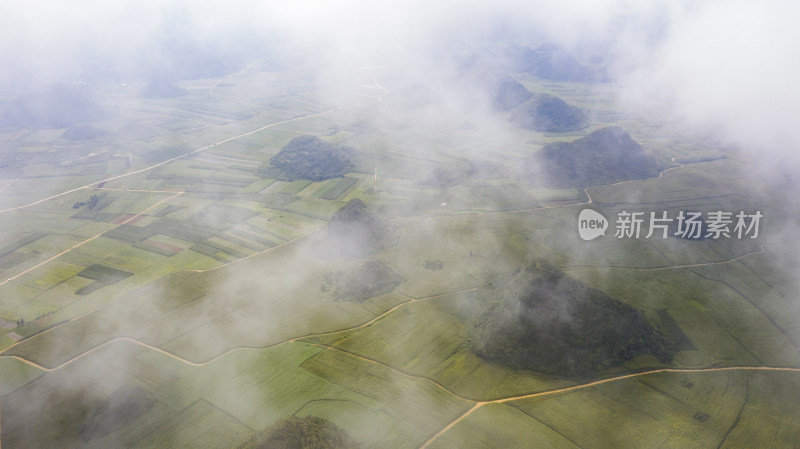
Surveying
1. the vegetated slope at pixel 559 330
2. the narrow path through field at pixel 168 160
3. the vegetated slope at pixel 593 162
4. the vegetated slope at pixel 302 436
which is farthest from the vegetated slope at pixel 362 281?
the narrow path through field at pixel 168 160

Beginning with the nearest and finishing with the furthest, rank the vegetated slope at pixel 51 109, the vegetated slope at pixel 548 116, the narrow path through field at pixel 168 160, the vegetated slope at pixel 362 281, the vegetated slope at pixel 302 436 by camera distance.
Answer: the vegetated slope at pixel 302 436, the vegetated slope at pixel 362 281, the narrow path through field at pixel 168 160, the vegetated slope at pixel 548 116, the vegetated slope at pixel 51 109

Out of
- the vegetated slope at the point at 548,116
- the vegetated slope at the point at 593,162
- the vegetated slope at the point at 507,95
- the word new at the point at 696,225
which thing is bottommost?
the word new at the point at 696,225

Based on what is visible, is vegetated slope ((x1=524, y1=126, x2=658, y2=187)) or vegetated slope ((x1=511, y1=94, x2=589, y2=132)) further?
vegetated slope ((x1=511, y1=94, x2=589, y2=132))

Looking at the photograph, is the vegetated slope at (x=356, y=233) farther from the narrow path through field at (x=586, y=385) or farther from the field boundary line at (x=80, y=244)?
the field boundary line at (x=80, y=244)

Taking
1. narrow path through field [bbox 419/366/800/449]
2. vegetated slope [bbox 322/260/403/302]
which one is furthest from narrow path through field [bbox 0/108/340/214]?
narrow path through field [bbox 419/366/800/449]

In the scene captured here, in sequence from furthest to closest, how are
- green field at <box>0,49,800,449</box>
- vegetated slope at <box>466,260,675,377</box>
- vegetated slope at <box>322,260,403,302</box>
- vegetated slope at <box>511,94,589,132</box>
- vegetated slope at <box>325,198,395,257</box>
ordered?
vegetated slope at <box>511,94,589,132</box>
vegetated slope at <box>325,198,395,257</box>
vegetated slope at <box>322,260,403,302</box>
vegetated slope at <box>466,260,675,377</box>
green field at <box>0,49,800,449</box>

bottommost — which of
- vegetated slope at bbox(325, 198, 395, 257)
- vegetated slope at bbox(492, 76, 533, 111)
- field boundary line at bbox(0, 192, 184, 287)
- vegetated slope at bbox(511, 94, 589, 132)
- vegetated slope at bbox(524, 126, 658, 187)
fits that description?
field boundary line at bbox(0, 192, 184, 287)

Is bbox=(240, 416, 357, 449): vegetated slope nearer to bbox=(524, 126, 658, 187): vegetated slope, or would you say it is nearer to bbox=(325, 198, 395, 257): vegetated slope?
bbox=(325, 198, 395, 257): vegetated slope
